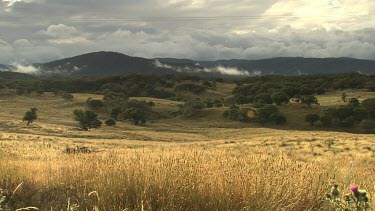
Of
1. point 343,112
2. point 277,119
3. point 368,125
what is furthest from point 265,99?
point 368,125

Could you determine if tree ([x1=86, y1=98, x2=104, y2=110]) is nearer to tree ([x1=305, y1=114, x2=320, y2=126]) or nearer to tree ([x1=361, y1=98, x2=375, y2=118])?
tree ([x1=305, y1=114, x2=320, y2=126])

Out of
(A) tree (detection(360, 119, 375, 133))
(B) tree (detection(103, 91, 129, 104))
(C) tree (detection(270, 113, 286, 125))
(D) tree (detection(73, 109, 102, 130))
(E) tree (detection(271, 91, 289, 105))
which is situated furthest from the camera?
(B) tree (detection(103, 91, 129, 104))

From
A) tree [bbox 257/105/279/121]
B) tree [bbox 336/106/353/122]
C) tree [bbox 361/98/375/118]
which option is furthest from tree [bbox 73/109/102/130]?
tree [bbox 361/98/375/118]

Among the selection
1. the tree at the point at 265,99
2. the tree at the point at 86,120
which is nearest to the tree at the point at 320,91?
the tree at the point at 265,99

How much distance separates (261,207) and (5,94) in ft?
396

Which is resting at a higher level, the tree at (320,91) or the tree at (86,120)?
the tree at (320,91)

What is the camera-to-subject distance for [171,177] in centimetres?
536

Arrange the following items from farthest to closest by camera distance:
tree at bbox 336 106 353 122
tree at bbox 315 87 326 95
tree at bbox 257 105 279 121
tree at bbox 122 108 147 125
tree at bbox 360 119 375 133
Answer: tree at bbox 315 87 326 95 → tree at bbox 257 105 279 121 → tree at bbox 122 108 147 125 → tree at bbox 336 106 353 122 → tree at bbox 360 119 375 133

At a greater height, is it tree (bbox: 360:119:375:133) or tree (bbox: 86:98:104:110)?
tree (bbox: 86:98:104:110)

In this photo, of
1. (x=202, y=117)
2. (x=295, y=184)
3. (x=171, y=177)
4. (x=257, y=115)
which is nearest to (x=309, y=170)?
(x=295, y=184)

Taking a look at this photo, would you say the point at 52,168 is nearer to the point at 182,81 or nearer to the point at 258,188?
the point at 258,188

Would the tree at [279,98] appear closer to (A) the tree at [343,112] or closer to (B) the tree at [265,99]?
(B) the tree at [265,99]

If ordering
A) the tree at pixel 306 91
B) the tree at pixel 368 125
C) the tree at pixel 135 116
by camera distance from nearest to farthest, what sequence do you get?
the tree at pixel 368 125 → the tree at pixel 135 116 → the tree at pixel 306 91

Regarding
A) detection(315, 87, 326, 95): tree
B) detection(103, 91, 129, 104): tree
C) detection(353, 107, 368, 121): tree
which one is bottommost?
detection(353, 107, 368, 121): tree
